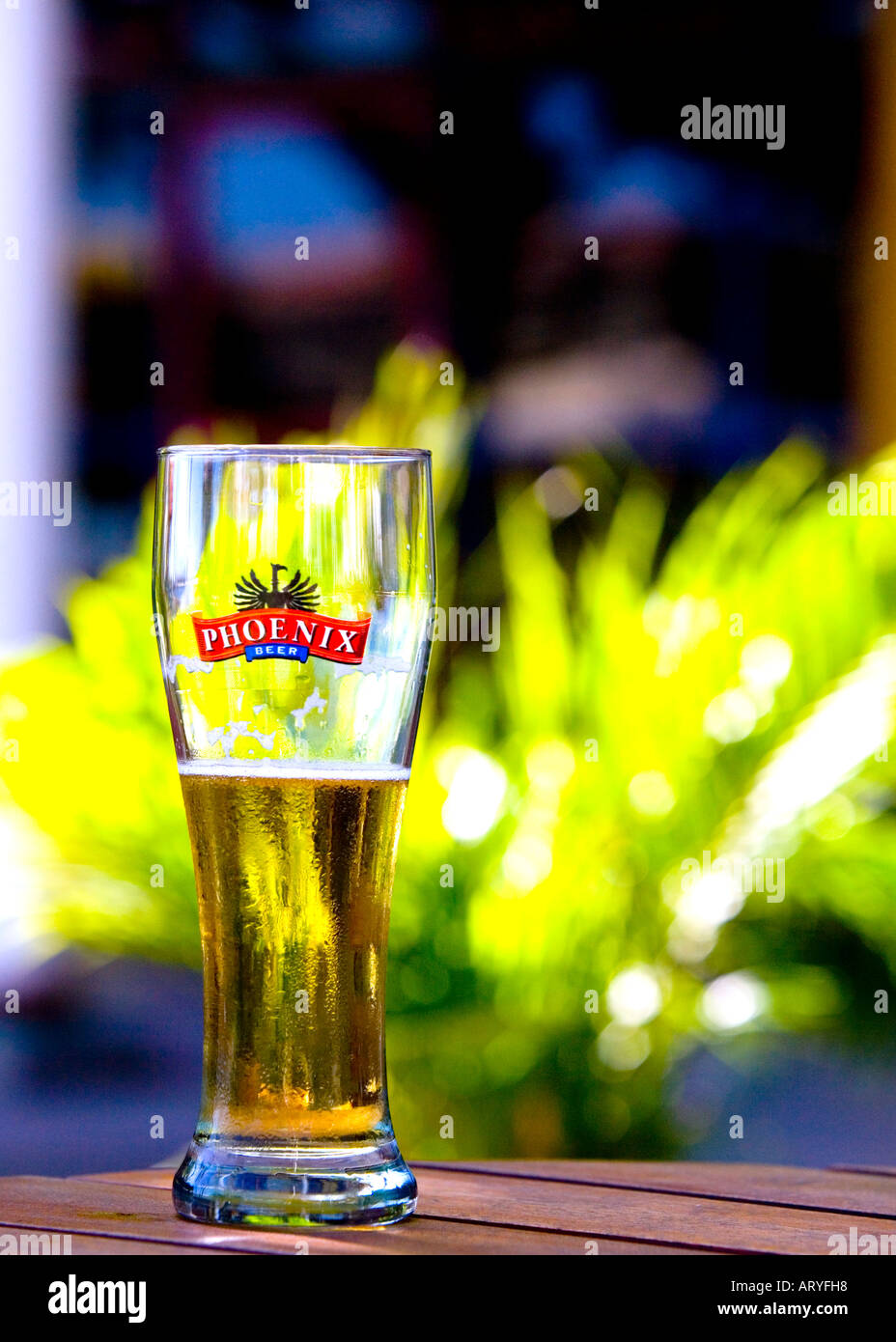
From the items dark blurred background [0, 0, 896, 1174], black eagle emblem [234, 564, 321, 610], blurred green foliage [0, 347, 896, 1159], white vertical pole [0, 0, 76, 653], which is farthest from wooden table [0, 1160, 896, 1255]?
dark blurred background [0, 0, 896, 1174]

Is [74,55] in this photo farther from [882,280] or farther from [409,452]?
[409,452]

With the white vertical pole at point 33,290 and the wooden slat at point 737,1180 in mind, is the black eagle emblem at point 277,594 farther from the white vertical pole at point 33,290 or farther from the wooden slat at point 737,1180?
the white vertical pole at point 33,290

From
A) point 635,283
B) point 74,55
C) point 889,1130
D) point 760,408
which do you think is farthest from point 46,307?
point 889,1130

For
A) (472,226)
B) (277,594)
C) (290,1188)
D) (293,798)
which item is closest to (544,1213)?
(290,1188)

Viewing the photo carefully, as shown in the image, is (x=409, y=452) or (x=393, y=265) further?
(x=393, y=265)

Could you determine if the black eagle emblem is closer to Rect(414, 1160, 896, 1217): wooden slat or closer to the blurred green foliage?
Rect(414, 1160, 896, 1217): wooden slat

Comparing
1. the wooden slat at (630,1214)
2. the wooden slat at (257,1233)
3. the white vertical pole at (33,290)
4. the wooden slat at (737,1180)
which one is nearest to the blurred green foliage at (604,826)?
the wooden slat at (737,1180)
